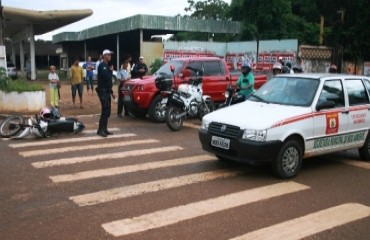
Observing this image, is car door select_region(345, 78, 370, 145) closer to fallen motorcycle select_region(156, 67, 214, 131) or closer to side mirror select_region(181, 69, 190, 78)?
fallen motorcycle select_region(156, 67, 214, 131)

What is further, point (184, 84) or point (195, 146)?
point (184, 84)

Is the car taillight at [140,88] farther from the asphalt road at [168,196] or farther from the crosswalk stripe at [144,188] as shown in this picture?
the crosswalk stripe at [144,188]

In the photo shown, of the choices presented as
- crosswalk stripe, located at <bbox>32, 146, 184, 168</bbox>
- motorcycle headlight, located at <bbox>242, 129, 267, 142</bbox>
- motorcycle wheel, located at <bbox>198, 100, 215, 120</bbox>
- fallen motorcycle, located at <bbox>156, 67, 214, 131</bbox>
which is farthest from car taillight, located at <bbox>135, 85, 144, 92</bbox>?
motorcycle headlight, located at <bbox>242, 129, 267, 142</bbox>

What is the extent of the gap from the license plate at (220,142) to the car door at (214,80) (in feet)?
21.1

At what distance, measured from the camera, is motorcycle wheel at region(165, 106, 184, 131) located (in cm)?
1129

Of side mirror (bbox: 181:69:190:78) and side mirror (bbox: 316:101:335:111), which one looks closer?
side mirror (bbox: 316:101:335:111)

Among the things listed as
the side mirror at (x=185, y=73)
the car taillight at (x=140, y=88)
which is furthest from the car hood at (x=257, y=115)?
the side mirror at (x=185, y=73)

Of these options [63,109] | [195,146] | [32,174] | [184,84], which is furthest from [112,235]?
[63,109]

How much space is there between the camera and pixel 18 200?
580 cm

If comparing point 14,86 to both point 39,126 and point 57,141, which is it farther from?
point 57,141

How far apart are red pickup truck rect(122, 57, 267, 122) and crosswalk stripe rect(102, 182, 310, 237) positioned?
642 cm

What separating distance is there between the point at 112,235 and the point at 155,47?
94.7 feet

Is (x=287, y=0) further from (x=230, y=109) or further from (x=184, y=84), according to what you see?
(x=230, y=109)

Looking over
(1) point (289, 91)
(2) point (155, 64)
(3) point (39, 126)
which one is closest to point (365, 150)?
(1) point (289, 91)
